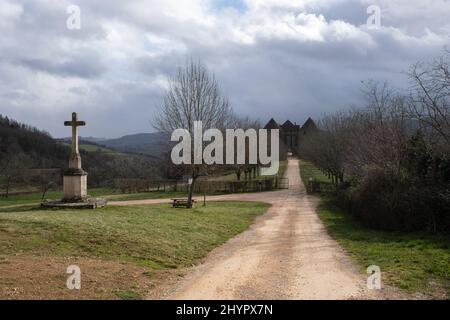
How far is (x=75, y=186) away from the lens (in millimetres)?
20031

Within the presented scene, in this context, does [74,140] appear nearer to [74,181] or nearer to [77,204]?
[74,181]

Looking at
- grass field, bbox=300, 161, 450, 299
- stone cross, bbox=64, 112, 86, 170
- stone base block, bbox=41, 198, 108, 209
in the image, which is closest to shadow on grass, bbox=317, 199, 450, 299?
grass field, bbox=300, 161, 450, 299

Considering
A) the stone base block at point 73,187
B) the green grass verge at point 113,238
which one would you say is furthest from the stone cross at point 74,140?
the green grass verge at point 113,238

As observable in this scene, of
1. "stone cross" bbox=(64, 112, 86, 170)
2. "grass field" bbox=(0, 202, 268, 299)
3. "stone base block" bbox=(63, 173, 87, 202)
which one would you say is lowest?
"grass field" bbox=(0, 202, 268, 299)

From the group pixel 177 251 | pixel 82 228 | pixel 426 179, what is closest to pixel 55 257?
pixel 82 228

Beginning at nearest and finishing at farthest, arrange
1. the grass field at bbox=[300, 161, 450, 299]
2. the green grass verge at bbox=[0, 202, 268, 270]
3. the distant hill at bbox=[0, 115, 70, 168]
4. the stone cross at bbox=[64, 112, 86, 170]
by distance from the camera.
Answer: the grass field at bbox=[300, 161, 450, 299] → the green grass verge at bbox=[0, 202, 268, 270] → the stone cross at bbox=[64, 112, 86, 170] → the distant hill at bbox=[0, 115, 70, 168]

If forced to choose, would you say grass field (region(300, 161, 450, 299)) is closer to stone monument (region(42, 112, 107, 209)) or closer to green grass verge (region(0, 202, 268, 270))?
green grass verge (region(0, 202, 268, 270))

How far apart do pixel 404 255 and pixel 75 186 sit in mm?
13714

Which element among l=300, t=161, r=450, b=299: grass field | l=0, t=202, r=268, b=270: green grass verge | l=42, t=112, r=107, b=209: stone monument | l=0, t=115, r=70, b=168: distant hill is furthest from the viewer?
l=0, t=115, r=70, b=168: distant hill

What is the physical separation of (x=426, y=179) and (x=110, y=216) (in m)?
12.3

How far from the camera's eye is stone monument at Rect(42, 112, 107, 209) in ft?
64.3

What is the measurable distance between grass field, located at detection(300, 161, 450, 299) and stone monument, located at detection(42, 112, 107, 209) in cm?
1032

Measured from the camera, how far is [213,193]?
1848 inches
